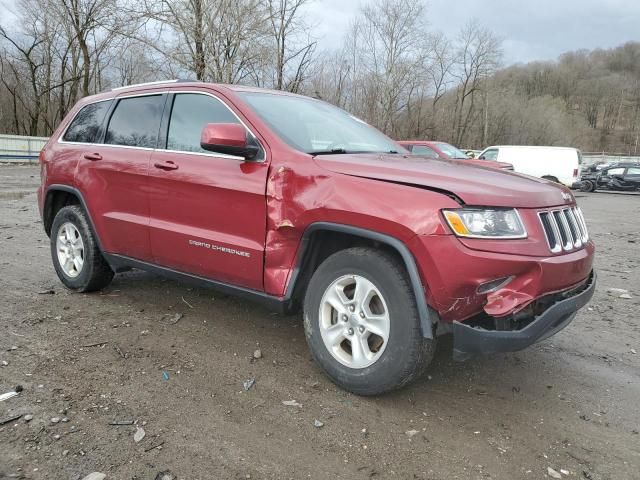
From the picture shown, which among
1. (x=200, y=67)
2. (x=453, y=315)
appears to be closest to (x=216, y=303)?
(x=453, y=315)

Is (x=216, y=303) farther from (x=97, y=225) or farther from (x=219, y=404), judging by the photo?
(x=219, y=404)

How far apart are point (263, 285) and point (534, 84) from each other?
105 metres

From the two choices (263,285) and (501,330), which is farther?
(263,285)

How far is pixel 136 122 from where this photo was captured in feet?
13.5

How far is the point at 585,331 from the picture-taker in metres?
4.21

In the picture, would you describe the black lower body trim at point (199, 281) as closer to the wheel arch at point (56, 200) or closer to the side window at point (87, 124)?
the wheel arch at point (56, 200)

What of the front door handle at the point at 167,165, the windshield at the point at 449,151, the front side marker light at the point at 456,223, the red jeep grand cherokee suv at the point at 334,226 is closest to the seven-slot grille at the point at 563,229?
the red jeep grand cherokee suv at the point at 334,226

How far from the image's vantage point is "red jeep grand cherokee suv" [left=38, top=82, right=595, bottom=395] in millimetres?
2529

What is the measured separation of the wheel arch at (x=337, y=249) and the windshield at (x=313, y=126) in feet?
1.81

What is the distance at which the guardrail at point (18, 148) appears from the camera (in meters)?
26.7

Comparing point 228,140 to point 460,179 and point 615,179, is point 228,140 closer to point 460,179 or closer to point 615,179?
point 460,179

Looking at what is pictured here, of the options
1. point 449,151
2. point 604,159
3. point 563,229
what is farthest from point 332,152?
point 604,159

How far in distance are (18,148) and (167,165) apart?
92.8 feet

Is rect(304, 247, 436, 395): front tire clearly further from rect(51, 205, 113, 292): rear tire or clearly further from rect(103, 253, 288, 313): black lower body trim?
rect(51, 205, 113, 292): rear tire
